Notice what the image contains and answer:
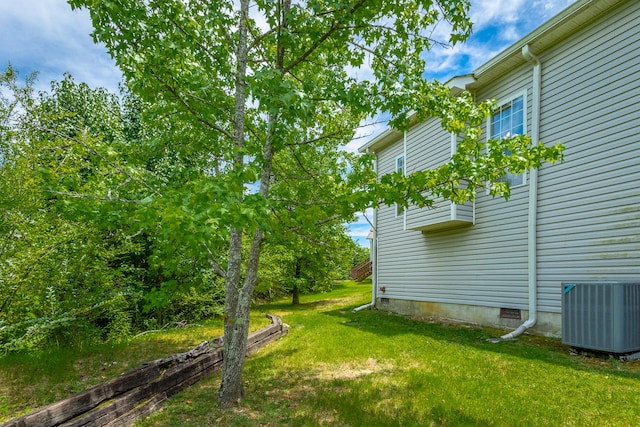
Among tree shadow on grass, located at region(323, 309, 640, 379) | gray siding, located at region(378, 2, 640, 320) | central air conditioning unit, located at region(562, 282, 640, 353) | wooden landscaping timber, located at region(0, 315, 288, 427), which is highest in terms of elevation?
gray siding, located at region(378, 2, 640, 320)

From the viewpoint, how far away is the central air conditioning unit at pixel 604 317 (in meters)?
5.12

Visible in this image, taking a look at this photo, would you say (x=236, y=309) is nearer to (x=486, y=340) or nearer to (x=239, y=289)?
(x=239, y=289)

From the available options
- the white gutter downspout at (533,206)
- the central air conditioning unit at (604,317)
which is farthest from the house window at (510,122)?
the central air conditioning unit at (604,317)

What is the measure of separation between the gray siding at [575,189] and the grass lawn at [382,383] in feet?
5.35

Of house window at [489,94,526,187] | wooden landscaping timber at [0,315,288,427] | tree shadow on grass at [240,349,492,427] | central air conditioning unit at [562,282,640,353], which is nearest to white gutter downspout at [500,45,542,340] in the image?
house window at [489,94,526,187]

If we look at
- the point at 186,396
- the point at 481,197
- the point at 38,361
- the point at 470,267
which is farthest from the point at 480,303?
the point at 38,361

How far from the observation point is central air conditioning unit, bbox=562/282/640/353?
512cm

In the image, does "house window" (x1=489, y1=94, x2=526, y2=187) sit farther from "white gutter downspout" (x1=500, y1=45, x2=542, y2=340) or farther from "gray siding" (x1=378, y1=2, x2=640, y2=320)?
"white gutter downspout" (x1=500, y1=45, x2=542, y2=340)

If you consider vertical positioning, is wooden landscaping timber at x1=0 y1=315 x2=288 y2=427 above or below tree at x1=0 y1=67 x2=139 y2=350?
below

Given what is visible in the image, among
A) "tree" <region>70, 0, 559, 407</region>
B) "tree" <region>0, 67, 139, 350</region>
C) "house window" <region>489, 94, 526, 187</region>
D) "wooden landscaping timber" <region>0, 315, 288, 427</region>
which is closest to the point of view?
"wooden landscaping timber" <region>0, 315, 288, 427</region>

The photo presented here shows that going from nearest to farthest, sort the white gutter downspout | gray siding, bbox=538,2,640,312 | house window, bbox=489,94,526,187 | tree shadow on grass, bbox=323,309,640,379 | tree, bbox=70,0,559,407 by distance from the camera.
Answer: tree, bbox=70,0,559,407 < tree shadow on grass, bbox=323,309,640,379 < gray siding, bbox=538,2,640,312 < the white gutter downspout < house window, bbox=489,94,526,187

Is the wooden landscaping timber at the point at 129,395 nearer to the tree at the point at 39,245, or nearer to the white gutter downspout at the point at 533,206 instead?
the tree at the point at 39,245

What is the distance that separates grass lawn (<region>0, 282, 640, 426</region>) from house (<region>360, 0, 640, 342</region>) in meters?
1.50

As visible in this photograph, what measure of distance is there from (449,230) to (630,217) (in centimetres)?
436
